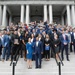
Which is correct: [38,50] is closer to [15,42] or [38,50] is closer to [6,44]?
[15,42]

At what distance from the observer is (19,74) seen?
9883 mm

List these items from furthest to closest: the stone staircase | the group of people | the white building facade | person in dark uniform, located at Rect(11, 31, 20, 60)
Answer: the white building facade < person in dark uniform, located at Rect(11, 31, 20, 60) < the group of people < the stone staircase

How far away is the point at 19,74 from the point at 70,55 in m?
4.92

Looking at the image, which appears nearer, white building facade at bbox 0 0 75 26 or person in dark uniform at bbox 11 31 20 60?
person in dark uniform at bbox 11 31 20 60

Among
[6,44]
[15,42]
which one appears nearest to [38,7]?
[6,44]

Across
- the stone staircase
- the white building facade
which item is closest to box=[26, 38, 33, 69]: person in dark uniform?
the stone staircase

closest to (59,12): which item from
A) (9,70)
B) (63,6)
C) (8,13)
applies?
(63,6)

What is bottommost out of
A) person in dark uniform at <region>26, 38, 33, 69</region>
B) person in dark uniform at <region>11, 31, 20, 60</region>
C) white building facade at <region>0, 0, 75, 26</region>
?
person in dark uniform at <region>26, 38, 33, 69</region>

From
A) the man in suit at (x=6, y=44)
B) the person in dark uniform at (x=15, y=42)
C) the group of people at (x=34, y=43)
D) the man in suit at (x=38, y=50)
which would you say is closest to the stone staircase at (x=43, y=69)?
the group of people at (x=34, y=43)

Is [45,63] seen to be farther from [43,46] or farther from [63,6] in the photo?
[63,6]

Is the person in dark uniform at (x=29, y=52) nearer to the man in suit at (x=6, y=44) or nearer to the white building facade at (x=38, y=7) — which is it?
the man in suit at (x=6, y=44)

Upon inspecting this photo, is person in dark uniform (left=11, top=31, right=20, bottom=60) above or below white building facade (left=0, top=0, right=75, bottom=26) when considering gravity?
below

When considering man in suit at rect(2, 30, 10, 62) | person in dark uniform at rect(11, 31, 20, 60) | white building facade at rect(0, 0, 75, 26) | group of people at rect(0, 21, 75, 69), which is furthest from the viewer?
white building facade at rect(0, 0, 75, 26)

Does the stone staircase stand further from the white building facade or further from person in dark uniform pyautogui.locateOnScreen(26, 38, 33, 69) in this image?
the white building facade
